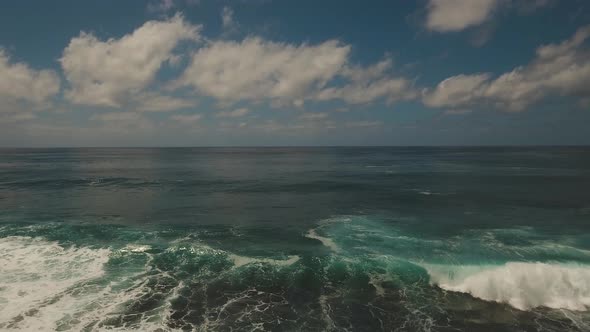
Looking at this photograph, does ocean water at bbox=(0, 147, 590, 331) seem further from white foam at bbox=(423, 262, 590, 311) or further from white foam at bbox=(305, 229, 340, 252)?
white foam at bbox=(305, 229, 340, 252)

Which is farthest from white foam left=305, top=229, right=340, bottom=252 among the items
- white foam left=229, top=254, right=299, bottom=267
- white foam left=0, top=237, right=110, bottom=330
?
white foam left=0, top=237, right=110, bottom=330

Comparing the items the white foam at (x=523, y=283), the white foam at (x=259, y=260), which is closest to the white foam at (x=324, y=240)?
the white foam at (x=259, y=260)

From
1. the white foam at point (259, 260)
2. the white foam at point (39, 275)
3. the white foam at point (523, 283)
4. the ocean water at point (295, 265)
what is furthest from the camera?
the white foam at point (259, 260)

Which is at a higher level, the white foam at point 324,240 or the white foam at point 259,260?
the white foam at point 324,240

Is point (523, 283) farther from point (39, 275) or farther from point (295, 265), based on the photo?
point (39, 275)

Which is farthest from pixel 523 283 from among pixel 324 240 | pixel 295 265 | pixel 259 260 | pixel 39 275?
pixel 39 275

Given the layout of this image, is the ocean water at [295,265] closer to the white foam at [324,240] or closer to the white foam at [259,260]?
the white foam at [259,260]

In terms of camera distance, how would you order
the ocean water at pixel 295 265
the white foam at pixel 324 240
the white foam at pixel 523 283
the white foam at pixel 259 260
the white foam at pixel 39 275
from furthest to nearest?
1. the white foam at pixel 324 240
2. the white foam at pixel 259 260
3. the white foam at pixel 523 283
4. the ocean water at pixel 295 265
5. the white foam at pixel 39 275
